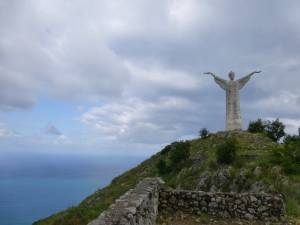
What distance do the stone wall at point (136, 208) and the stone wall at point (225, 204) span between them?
28.3 inches

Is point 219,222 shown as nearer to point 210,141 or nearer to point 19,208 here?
point 210,141

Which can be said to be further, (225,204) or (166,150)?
(166,150)

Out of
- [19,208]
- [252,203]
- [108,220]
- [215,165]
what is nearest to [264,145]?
[215,165]

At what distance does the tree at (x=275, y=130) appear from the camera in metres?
39.2

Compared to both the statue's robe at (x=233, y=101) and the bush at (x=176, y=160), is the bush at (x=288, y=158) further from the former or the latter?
the statue's robe at (x=233, y=101)

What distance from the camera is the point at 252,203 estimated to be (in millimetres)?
12344

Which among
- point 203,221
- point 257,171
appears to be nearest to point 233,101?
point 257,171

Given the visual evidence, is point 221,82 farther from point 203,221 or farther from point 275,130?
point 203,221

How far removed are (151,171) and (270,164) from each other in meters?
14.8

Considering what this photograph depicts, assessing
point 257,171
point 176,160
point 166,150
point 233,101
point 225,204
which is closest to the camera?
point 225,204

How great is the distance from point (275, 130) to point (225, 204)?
2921 cm

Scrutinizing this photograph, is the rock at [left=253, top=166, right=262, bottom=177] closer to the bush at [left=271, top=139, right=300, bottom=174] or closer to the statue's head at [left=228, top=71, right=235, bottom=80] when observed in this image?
the bush at [left=271, top=139, right=300, bottom=174]

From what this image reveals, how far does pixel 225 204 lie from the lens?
12.4 meters

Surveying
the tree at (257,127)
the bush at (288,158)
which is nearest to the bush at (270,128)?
the tree at (257,127)
